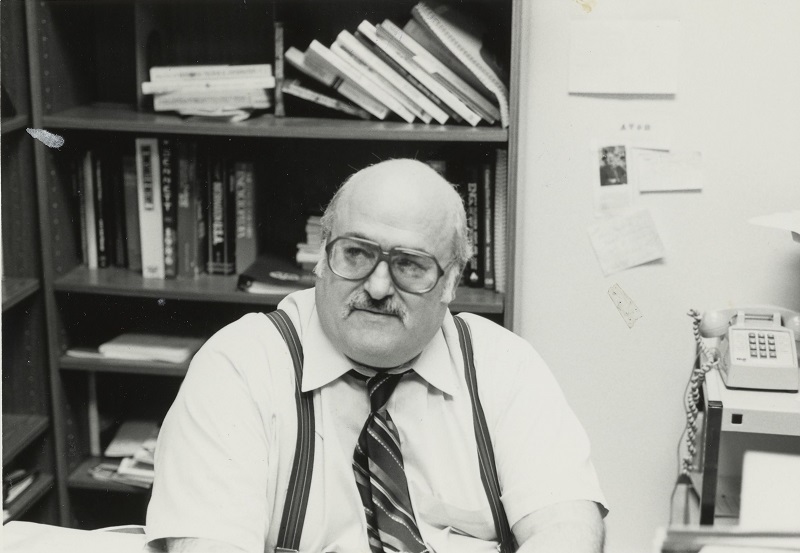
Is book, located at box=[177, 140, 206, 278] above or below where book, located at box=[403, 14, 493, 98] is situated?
below

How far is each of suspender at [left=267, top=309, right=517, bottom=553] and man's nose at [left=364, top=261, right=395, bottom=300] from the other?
16 cm

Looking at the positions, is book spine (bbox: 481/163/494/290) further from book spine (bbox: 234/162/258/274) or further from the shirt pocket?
the shirt pocket

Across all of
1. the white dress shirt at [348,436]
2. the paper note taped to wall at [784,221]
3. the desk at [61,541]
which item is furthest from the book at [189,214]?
the paper note taped to wall at [784,221]

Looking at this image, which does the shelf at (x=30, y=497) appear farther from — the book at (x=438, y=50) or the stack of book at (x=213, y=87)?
the book at (x=438, y=50)

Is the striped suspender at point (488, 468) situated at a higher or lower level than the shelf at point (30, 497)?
higher

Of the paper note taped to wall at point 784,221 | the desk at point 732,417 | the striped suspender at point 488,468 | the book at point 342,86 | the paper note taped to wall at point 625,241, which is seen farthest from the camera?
the paper note taped to wall at point 625,241

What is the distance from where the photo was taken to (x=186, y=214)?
2.29m

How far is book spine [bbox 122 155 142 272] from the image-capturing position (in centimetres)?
230

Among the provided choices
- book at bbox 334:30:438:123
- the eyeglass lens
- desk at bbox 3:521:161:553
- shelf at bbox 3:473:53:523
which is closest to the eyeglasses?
the eyeglass lens

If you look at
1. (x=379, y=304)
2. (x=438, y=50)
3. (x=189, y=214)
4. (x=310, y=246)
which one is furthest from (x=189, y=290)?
(x=379, y=304)

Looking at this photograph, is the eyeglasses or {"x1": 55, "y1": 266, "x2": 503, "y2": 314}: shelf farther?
{"x1": 55, "y1": 266, "x2": 503, "y2": 314}: shelf

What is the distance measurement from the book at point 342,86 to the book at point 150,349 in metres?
0.74

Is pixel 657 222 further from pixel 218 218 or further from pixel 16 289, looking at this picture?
pixel 16 289

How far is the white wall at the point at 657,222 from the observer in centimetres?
227
